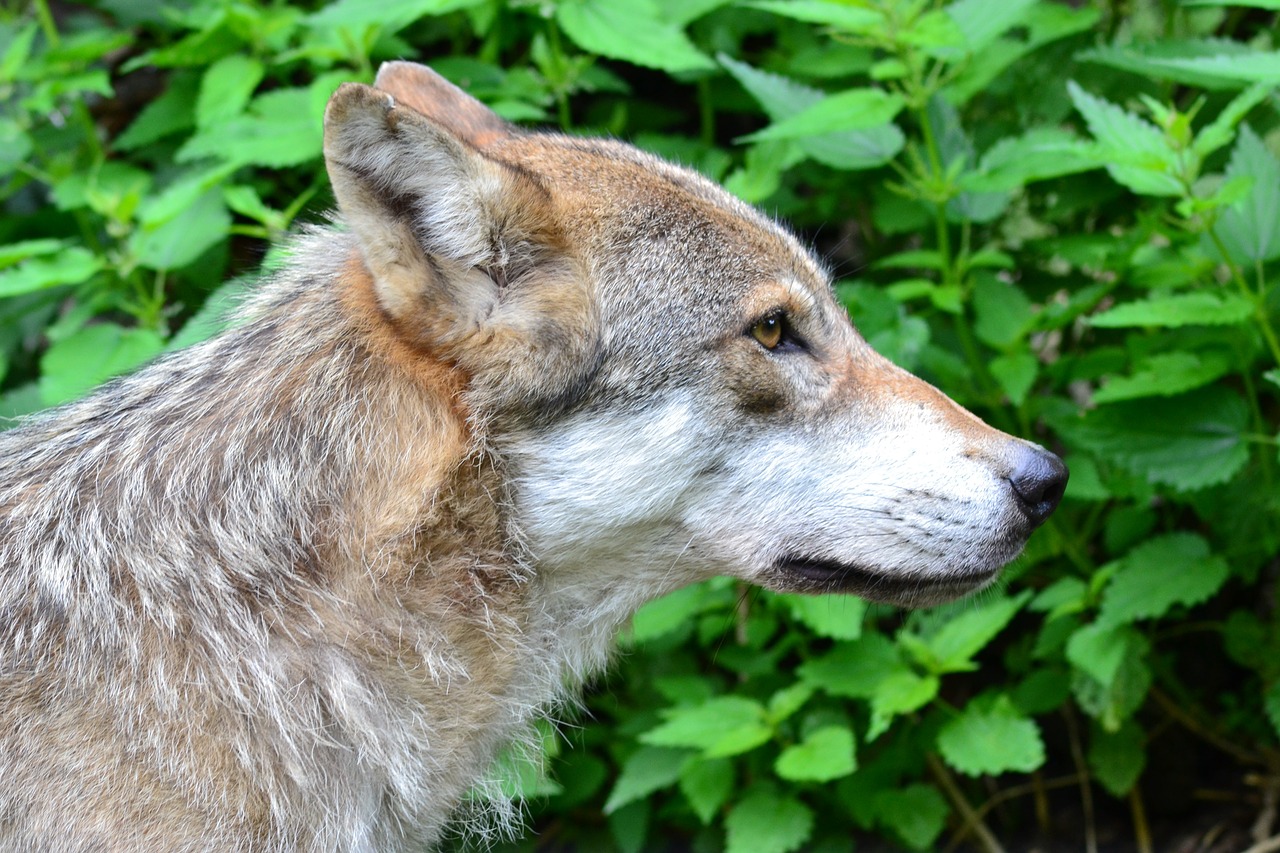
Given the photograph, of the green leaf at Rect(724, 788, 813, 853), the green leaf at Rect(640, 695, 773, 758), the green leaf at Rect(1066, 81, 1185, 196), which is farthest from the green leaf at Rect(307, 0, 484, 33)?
the green leaf at Rect(724, 788, 813, 853)

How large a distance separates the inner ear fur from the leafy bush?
45.6 inches

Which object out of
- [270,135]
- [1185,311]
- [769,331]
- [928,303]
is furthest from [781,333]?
[270,135]

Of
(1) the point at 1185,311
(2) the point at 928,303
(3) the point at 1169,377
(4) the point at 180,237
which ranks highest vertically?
(1) the point at 1185,311

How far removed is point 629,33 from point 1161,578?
2745mm

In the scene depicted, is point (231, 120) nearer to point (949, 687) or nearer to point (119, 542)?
point (119, 542)

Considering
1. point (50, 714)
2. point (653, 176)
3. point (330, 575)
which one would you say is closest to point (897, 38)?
point (653, 176)

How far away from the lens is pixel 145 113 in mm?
5820

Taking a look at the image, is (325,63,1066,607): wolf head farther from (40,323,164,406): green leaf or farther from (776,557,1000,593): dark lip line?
(40,323,164,406): green leaf

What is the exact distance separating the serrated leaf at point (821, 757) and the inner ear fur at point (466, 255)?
177 centimetres

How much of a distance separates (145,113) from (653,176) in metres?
3.26

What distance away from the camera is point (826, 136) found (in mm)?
4762

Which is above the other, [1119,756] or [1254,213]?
[1254,213]

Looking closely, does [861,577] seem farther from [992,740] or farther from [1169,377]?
[1169,377]

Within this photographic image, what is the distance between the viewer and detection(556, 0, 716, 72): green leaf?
4609mm
